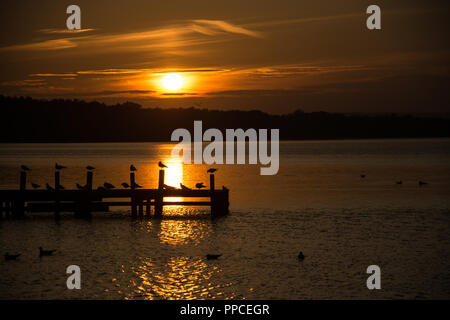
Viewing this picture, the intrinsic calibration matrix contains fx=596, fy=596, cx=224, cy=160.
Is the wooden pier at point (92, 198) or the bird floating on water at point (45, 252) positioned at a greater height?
the wooden pier at point (92, 198)

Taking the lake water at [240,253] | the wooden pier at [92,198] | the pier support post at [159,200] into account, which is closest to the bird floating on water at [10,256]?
the lake water at [240,253]

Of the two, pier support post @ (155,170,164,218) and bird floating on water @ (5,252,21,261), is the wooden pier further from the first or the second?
bird floating on water @ (5,252,21,261)

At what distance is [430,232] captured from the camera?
33.0 m

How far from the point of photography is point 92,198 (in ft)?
122

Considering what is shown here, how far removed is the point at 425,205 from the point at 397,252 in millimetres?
20704

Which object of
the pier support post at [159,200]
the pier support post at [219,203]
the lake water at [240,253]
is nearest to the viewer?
the lake water at [240,253]

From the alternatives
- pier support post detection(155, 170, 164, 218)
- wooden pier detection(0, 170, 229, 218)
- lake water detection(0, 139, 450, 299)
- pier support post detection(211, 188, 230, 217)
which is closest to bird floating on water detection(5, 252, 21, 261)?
lake water detection(0, 139, 450, 299)

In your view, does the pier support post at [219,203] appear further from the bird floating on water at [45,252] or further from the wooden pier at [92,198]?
the bird floating on water at [45,252]

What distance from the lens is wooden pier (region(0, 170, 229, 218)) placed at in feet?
120

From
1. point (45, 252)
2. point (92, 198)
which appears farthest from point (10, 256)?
point (92, 198)

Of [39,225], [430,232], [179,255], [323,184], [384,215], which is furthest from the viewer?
[323,184]

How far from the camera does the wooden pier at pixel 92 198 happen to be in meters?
36.7

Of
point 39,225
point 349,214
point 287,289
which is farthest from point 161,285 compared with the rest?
point 349,214
